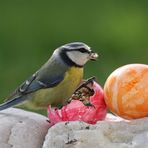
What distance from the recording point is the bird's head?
333 centimetres

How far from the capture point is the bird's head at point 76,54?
3328mm

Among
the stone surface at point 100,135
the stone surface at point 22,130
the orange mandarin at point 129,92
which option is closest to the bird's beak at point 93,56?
the orange mandarin at point 129,92

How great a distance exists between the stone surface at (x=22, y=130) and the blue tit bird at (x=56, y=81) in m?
0.07

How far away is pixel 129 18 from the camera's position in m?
6.21

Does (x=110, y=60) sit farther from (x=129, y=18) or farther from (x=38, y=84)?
(x=38, y=84)

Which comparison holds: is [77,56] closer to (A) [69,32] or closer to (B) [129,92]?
(B) [129,92]

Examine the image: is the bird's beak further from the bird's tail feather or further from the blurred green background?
the blurred green background

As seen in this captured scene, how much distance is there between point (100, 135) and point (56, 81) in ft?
1.75

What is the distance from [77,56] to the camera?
335 cm

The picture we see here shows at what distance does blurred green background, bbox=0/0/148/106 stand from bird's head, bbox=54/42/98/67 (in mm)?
1801

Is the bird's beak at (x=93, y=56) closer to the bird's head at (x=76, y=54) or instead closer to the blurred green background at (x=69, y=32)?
the bird's head at (x=76, y=54)

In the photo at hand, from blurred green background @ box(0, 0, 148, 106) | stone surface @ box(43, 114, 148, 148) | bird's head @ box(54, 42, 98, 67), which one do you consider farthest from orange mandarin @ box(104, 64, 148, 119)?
blurred green background @ box(0, 0, 148, 106)

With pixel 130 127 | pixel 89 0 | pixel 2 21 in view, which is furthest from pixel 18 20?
pixel 130 127

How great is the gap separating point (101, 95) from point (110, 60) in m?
2.34
